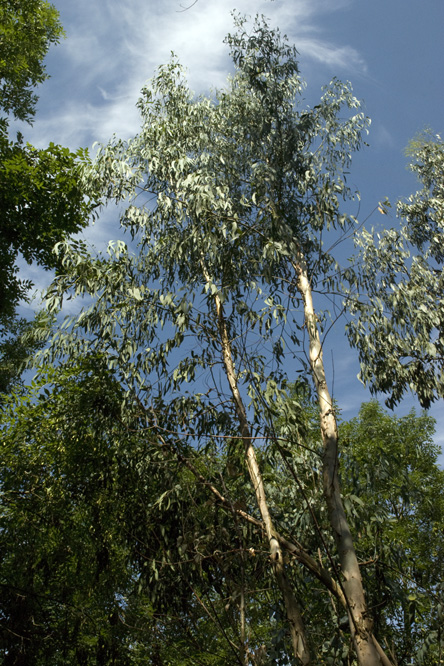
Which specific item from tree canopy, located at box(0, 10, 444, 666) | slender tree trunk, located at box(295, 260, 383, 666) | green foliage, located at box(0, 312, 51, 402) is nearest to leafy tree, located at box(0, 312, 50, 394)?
green foliage, located at box(0, 312, 51, 402)

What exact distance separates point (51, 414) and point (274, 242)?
359 cm

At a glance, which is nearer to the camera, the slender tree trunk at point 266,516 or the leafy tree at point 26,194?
the slender tree trunk at point 266,516

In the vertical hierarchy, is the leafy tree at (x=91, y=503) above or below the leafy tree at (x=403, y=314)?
below

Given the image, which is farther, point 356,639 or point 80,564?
point 80,564

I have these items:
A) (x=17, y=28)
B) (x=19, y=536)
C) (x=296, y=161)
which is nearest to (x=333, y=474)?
(x=19, y=536)

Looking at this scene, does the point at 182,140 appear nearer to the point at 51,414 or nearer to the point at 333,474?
the point at 51,414

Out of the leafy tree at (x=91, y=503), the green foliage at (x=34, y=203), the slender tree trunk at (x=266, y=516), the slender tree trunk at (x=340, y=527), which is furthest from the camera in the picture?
the green foliage at (x=34, y=203)

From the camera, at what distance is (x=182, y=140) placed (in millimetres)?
8586

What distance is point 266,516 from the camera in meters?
4.99

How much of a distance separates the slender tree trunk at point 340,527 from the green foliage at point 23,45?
8.35m

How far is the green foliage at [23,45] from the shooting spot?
9945 millimetres

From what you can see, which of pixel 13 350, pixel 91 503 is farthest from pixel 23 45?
pixel 91 503

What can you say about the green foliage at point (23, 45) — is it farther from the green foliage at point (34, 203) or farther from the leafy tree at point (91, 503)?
the leafy tree at point (91, 503)

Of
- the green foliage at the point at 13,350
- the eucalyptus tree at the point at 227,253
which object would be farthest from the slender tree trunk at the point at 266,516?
the green foliage at the point at 13,350
